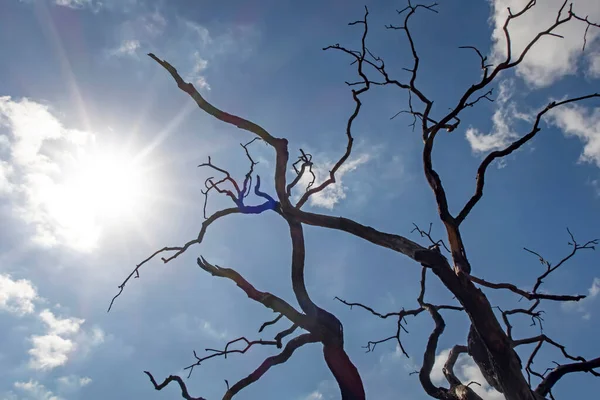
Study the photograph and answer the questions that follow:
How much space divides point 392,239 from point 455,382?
281 cm

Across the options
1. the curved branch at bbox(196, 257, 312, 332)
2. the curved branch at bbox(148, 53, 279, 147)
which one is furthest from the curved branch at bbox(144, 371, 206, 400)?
the curved branch at bbox(148, 53, 279, 147)

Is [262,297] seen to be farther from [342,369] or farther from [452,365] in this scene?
[452,365]

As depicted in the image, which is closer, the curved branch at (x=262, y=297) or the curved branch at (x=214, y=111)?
the curved branch at (x=262, y=297)

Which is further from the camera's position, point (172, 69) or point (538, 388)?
point (538, 388)

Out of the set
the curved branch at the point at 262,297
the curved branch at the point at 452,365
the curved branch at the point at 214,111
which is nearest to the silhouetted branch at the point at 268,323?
the curved branch at the point at 262,297

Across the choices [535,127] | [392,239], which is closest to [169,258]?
[392,239]

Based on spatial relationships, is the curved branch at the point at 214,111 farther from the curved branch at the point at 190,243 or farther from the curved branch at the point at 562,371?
the curved branch at the point at 562,371

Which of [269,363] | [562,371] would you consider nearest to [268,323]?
[269,363]

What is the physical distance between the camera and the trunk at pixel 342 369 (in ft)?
16.0

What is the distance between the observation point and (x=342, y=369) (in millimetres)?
4965

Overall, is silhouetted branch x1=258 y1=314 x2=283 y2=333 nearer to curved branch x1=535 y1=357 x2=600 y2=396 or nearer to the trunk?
the trunk

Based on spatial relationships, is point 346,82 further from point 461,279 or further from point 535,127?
point 461,279

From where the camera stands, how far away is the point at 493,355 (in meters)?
4.32

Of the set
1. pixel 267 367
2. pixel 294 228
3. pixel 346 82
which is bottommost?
pixel 267 367
